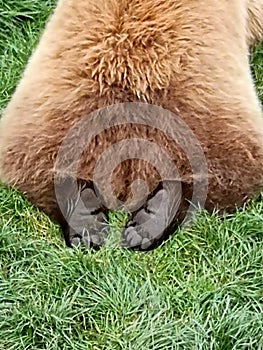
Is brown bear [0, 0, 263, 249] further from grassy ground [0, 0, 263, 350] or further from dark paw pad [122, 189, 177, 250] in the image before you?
grassy ground [0, 0, 263, 350]

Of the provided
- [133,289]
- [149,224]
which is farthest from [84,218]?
[133,289]

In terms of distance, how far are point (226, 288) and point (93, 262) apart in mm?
609

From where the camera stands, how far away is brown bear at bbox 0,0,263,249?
162 inches

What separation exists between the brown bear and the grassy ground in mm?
120

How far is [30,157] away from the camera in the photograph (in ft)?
13.9

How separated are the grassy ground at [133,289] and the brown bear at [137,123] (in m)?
0.12

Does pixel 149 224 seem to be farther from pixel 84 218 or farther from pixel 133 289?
pixel 133 289

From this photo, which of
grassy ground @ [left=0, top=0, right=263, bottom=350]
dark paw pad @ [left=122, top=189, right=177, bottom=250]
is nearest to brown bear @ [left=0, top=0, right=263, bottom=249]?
dark paw pad @ [left=122, top=189, right=177, bottom=250]

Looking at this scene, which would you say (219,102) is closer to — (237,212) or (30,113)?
(237,212)

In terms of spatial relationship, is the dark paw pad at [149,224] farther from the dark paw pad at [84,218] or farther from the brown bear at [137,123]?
the dark paw pad at [84,218]

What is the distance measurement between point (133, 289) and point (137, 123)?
80 centimetres

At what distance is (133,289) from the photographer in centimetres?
383

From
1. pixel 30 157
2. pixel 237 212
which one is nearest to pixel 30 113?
pixel 30 157

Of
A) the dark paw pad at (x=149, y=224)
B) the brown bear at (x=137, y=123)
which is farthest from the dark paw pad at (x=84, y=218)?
the dark paw pad at (x=149, y=224)
